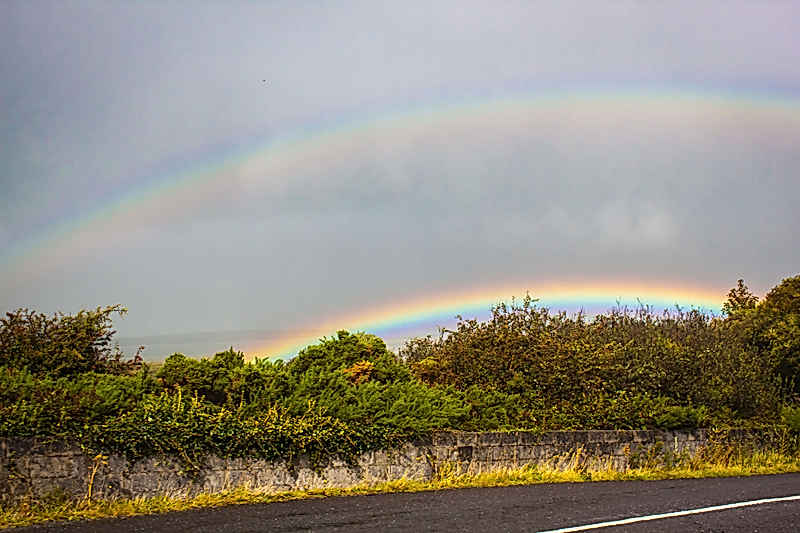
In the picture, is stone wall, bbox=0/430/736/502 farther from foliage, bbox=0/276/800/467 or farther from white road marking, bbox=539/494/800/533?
white road marking, bbox=539/494/800/533

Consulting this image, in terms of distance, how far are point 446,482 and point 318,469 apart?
81.3 inches

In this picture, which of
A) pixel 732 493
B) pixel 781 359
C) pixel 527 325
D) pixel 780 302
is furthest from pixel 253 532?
pixel 780 302

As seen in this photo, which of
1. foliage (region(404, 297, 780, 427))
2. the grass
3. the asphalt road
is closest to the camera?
the asphalt road

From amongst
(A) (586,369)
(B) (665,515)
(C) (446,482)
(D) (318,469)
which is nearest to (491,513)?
(B) (665,515)

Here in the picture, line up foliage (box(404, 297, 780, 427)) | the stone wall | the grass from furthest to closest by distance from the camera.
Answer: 1. foliage (box(404, 297, 780, 427))
2. the stone wall
3. the grass

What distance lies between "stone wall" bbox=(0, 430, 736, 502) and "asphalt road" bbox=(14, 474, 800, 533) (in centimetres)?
111

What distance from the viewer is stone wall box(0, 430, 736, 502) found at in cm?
973

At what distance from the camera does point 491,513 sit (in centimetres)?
940

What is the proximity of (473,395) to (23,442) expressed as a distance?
8.21 meters

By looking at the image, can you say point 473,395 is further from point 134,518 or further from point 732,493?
point 134,518

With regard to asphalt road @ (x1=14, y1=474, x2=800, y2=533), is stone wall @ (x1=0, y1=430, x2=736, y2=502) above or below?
above

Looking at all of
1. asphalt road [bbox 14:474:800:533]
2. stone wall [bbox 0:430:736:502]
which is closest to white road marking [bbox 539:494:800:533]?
asphalt road [bbox 14:474:800:533]

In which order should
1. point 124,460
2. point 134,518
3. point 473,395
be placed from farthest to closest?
point 473,395
point 124,460
point 134,518

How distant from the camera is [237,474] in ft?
36.7
